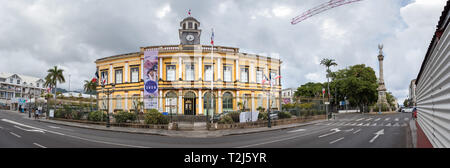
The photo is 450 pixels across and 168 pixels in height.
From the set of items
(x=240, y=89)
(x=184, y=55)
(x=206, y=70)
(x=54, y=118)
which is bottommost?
(x=54, y=118)

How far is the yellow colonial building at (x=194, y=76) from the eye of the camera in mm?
31344

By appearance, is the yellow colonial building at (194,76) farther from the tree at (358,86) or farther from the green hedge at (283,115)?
the tree at (358,86)

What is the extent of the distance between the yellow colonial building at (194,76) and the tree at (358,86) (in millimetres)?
27705

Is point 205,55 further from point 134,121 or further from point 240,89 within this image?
point 134,121

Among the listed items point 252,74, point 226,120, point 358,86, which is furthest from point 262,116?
point 358,86

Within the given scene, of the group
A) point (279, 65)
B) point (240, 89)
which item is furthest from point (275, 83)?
point (240, 89)

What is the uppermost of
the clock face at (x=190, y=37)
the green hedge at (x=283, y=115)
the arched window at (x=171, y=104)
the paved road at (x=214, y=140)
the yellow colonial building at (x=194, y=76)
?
the clock face at (x=190, y=37)

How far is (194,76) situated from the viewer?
31922 millimetres

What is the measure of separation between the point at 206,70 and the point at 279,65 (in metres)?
14.7

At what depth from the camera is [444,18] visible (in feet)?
18.1

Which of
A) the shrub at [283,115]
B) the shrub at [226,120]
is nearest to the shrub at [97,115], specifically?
the shrub at [226,120]

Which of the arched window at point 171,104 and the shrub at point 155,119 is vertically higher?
the arched window at point 171,104

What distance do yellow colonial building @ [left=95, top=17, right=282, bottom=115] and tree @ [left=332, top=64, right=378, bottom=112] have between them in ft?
90.9

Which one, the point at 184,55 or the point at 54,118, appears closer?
the point at 54,118
